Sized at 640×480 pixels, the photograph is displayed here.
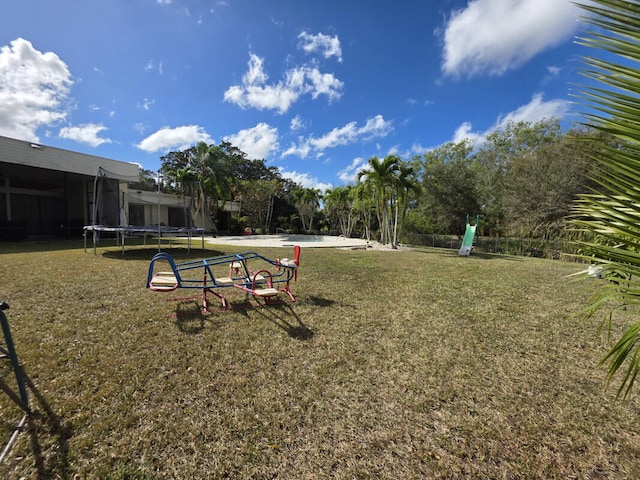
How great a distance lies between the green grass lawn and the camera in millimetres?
1800

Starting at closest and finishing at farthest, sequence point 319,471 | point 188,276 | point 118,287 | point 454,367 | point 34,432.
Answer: point 319,471
point 34,432
point 454,367
point 118,287
point 188,276

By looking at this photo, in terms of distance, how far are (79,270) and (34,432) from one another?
21.3ft

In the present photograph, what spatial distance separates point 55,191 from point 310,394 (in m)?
22.5

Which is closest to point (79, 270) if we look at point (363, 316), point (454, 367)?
point (363, 316)

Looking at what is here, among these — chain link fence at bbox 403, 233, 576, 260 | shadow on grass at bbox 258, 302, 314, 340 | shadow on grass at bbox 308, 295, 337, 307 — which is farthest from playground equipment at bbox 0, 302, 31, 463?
chain link fence at bbox 403, 233, 576, 260

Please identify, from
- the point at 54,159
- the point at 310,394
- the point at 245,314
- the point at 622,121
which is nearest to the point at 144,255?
the point at 245,314

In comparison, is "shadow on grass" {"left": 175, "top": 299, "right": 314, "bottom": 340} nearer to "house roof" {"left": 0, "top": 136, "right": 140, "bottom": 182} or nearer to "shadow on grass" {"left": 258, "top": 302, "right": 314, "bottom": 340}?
"shadow on grass" {"left": 258, "top": 302, "right": 314, "bottom": 340}

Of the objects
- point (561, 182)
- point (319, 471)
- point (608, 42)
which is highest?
point (561, 182)

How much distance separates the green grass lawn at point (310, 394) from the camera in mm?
1800

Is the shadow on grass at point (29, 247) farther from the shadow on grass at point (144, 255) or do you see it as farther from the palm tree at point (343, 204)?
the palm tree at point (343, 204)

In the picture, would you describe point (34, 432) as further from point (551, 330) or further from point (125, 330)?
point (551, 330)

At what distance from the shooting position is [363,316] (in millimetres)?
4398

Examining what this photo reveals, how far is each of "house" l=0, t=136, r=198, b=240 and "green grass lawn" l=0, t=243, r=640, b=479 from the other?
8.05 metres

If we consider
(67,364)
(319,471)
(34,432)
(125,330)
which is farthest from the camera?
(125,330)
